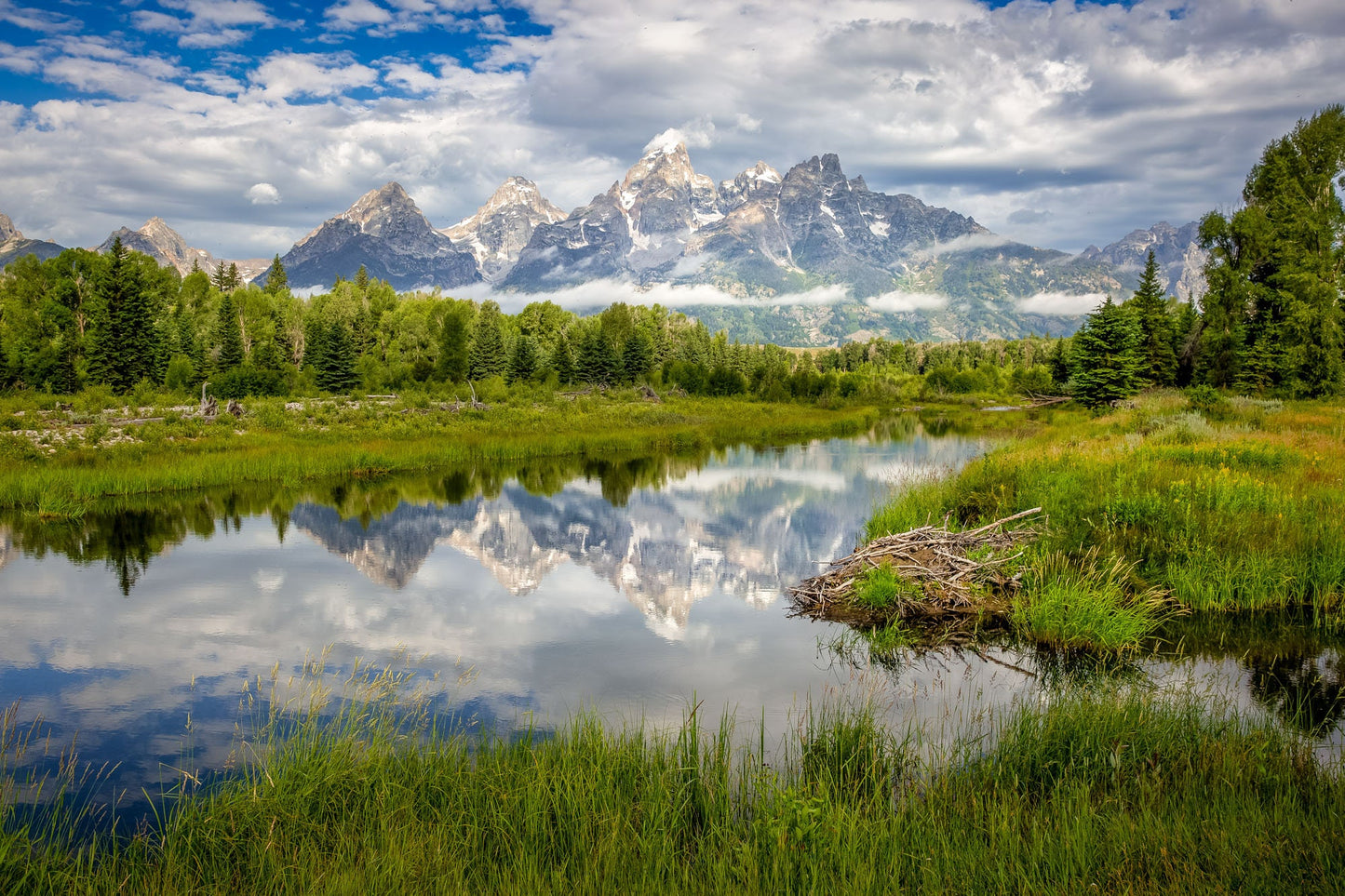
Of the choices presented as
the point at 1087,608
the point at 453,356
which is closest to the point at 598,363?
the point at 453,356

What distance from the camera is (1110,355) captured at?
47656 millimetres

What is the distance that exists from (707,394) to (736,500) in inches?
2284

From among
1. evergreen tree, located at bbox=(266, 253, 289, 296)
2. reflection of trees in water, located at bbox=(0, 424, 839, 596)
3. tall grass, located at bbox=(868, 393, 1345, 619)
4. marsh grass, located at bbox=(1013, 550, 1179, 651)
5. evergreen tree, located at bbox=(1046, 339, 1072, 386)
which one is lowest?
reflection of trees in water, located at bbox=(0, 424, 839, 596)

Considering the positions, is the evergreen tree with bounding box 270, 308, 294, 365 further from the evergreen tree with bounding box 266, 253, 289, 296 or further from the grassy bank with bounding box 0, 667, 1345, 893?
the grassy bank with bounding box 0, 667, 1345, 893

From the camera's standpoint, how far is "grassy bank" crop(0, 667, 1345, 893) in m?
4.80

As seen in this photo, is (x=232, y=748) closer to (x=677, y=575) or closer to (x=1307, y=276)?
(x=677, y=575)

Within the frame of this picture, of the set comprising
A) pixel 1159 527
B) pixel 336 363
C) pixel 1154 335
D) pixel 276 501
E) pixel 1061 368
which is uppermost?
pixel 1154 335

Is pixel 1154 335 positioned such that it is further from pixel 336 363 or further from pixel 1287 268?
pixel 336 363

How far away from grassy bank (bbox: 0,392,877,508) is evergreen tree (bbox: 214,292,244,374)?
34.3m

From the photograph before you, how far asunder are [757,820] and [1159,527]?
11380mm

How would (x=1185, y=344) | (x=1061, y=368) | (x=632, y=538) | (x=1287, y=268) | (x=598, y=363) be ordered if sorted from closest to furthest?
(x=632, y=538) < (x=1287, y=268) < (x=1185, y=344) < (x=598, y=363) < (x=1061, y=368)

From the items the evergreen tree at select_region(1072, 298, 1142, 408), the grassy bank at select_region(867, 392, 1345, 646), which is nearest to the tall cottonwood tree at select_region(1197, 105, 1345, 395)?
the evergreen tree at select_region(1072, 298, 1142, 408)

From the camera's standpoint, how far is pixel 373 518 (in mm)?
22547

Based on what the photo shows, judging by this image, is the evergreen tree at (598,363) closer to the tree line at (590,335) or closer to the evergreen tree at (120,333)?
the tree line at (590,335)
